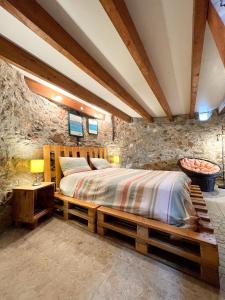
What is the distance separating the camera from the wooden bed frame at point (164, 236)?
1208mm

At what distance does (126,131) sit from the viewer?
5.13m

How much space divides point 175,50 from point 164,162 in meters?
3.50

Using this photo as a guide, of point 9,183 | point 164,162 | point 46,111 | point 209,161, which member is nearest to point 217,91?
point 209,161

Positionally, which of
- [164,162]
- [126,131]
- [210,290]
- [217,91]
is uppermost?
[217,91]

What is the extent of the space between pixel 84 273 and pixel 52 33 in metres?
2.20

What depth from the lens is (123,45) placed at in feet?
5.39

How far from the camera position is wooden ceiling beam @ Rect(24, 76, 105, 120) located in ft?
8.63

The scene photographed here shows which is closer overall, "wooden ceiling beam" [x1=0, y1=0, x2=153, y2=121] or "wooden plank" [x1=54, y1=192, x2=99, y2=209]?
"wooden ceiling beam" [x1=0, y1=0, x2=153, y2=121]

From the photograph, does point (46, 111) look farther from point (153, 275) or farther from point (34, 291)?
point (153, 275)

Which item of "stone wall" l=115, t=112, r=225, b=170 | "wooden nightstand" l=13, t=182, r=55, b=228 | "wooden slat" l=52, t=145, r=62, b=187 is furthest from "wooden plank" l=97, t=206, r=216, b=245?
"stone wall" l=115, t=112, r=225, b=170

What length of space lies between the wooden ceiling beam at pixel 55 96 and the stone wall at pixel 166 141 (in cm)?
169

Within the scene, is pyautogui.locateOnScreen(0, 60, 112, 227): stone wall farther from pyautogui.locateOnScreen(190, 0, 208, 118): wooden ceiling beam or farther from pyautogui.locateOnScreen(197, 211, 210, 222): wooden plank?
pyautogui.locateOnScreen(197, 211, 210, 222): wooden plank

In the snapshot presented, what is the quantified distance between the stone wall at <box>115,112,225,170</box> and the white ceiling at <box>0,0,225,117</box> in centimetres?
178

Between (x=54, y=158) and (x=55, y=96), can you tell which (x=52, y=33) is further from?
(x=54, y=158)
